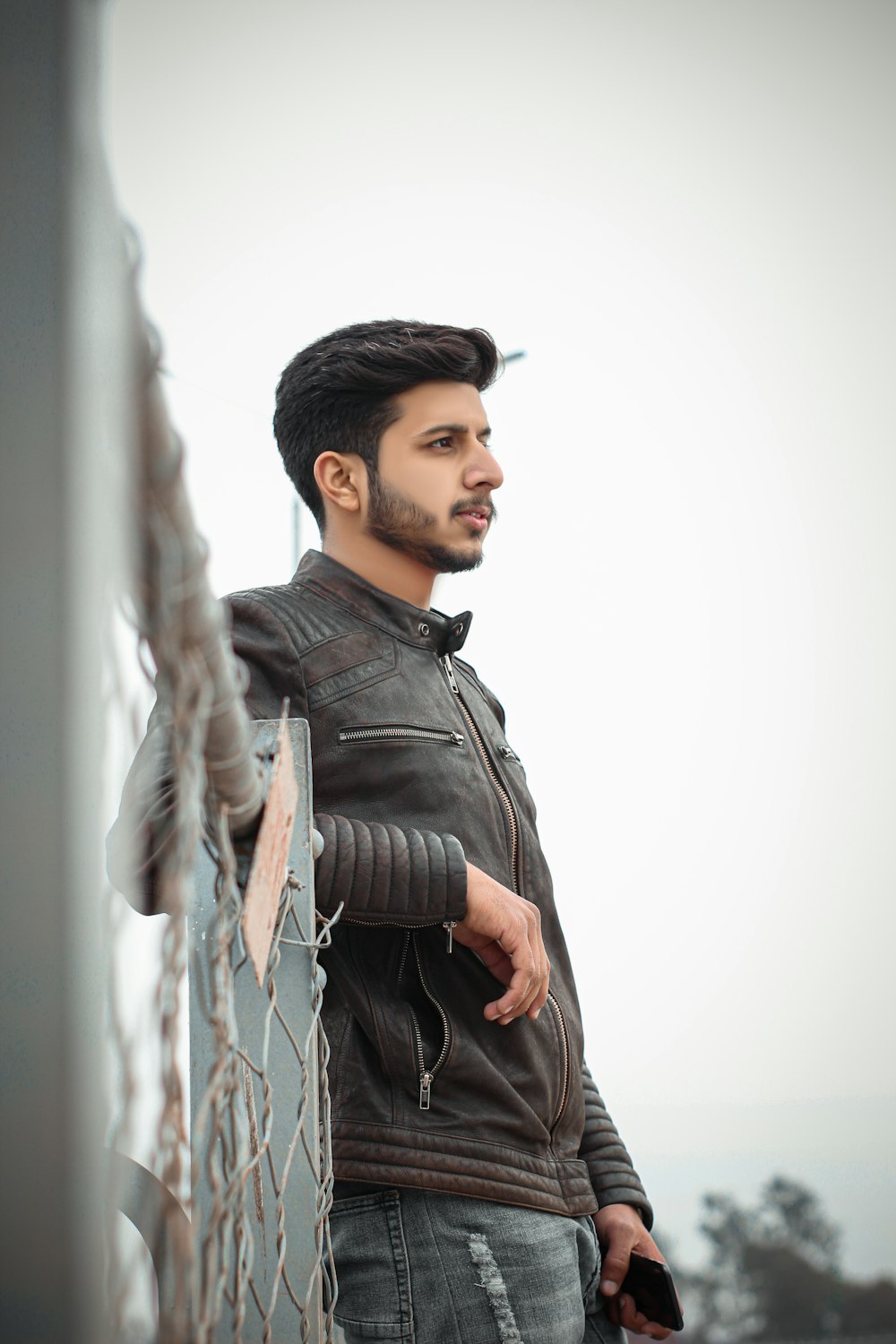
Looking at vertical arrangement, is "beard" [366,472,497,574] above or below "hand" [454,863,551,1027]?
above

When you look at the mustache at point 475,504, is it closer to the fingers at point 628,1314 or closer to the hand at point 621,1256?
the hand at point 621,1256

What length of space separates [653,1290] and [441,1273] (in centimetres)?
45

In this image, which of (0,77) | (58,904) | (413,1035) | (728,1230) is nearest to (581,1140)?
(413,1035)

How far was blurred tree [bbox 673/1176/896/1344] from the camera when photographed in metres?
A: 19.4

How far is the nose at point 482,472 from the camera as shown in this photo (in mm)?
2148

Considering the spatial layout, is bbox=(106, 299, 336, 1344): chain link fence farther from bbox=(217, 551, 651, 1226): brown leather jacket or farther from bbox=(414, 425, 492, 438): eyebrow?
bbox=(414, 425, 492, 438): eyebrow

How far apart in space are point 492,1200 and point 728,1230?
20.1 m

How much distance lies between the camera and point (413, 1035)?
5.67 feet

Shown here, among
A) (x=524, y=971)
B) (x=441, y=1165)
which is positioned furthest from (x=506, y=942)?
(x=441, y=1165)

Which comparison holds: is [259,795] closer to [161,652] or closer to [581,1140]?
[161,652]

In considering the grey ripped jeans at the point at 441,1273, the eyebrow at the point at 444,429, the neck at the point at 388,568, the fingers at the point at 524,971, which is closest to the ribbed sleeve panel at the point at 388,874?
the fingers at the point at 524,971

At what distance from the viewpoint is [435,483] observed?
215 cm

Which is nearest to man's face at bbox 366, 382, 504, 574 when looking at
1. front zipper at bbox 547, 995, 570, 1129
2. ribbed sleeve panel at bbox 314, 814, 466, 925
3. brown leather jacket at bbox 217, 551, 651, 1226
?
brown leather jacket at bbox 217, 551, 651, 1226

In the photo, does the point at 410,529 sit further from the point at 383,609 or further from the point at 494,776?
the point at 494,776
